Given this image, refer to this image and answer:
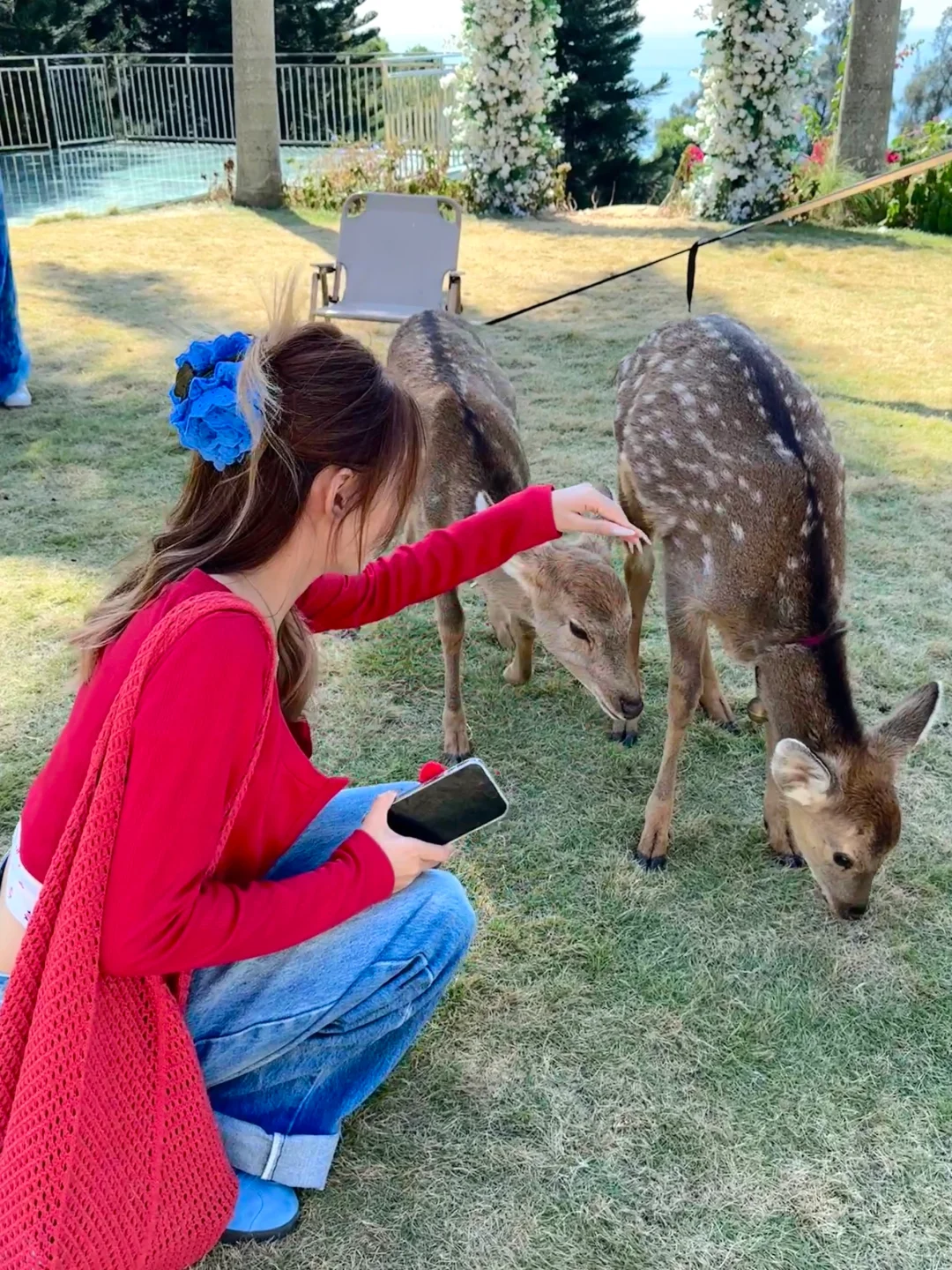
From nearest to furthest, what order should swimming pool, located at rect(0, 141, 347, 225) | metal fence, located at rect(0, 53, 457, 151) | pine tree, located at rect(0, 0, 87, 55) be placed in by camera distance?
swimming pool, located at rect(0, 141, 347, 225)
metal fence, located at rect(0, 53, 457, 151)
pine tree, located at rect(0, 0, 87, 55)

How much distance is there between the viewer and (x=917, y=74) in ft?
98.7

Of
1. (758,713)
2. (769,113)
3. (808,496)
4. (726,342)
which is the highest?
(769,113)

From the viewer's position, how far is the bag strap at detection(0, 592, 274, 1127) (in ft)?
5.61

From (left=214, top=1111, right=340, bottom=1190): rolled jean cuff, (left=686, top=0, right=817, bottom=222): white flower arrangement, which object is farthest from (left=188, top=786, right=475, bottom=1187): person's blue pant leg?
(left=686, top=0, right=817, bottom=222): white flower arrangement

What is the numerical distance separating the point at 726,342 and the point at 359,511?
248 cm

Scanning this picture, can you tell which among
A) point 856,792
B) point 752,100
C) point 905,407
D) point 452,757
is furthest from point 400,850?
point 752,100

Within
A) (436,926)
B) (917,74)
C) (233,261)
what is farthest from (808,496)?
(917,74)

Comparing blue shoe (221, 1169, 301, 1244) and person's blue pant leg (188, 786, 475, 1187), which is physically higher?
person's blue pant leg (188, 786, 475, 1187)

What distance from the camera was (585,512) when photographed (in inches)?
115

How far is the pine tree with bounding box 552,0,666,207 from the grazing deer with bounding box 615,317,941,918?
79.9ft

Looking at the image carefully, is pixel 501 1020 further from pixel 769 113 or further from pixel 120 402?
pixel 769 113

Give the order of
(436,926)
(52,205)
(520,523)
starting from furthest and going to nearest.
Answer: (52,205) → (520,523) → (436,926)

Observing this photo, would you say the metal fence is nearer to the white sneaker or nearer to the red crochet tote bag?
the white sneaker

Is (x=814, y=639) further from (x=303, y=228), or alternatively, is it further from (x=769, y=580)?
(x=303, y=228)
